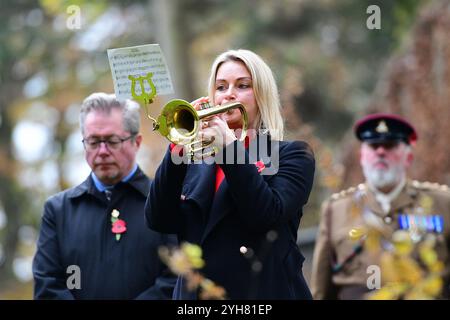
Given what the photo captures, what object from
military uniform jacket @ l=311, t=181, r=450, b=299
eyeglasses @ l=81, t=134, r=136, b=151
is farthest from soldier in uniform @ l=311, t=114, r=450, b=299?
eyeglasses @ l=81, t=134, r=136, b=151

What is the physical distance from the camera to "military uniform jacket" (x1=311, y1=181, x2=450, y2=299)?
7.90 m

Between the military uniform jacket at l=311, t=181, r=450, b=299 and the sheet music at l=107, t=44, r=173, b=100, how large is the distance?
10.0ft

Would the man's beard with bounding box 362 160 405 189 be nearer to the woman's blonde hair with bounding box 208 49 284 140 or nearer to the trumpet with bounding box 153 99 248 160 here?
the woman's blonde hair with bounding box 208 49 284 140

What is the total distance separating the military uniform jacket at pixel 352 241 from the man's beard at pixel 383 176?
4.8 inches

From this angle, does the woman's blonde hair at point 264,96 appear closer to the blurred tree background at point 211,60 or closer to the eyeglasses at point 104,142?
the eyeglasses at point 104,142

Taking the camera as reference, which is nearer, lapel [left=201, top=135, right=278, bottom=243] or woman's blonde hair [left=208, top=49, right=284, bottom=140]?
lapel [left=201, top=135, right=278, bottom=243]

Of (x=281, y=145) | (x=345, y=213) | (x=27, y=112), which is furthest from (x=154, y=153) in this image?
(x=281, y=145)

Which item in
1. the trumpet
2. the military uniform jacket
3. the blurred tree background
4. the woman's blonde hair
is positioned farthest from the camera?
the blurred tree background

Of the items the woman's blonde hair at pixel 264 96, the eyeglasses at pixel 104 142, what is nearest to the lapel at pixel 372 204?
the eyeglasses at pixel 104 142

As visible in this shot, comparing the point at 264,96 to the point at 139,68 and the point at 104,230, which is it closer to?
the point at 139,68

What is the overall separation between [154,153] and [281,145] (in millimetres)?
13187

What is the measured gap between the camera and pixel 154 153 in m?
18.4

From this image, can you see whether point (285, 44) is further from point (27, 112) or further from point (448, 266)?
point (448, 266)

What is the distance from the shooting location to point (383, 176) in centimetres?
805
